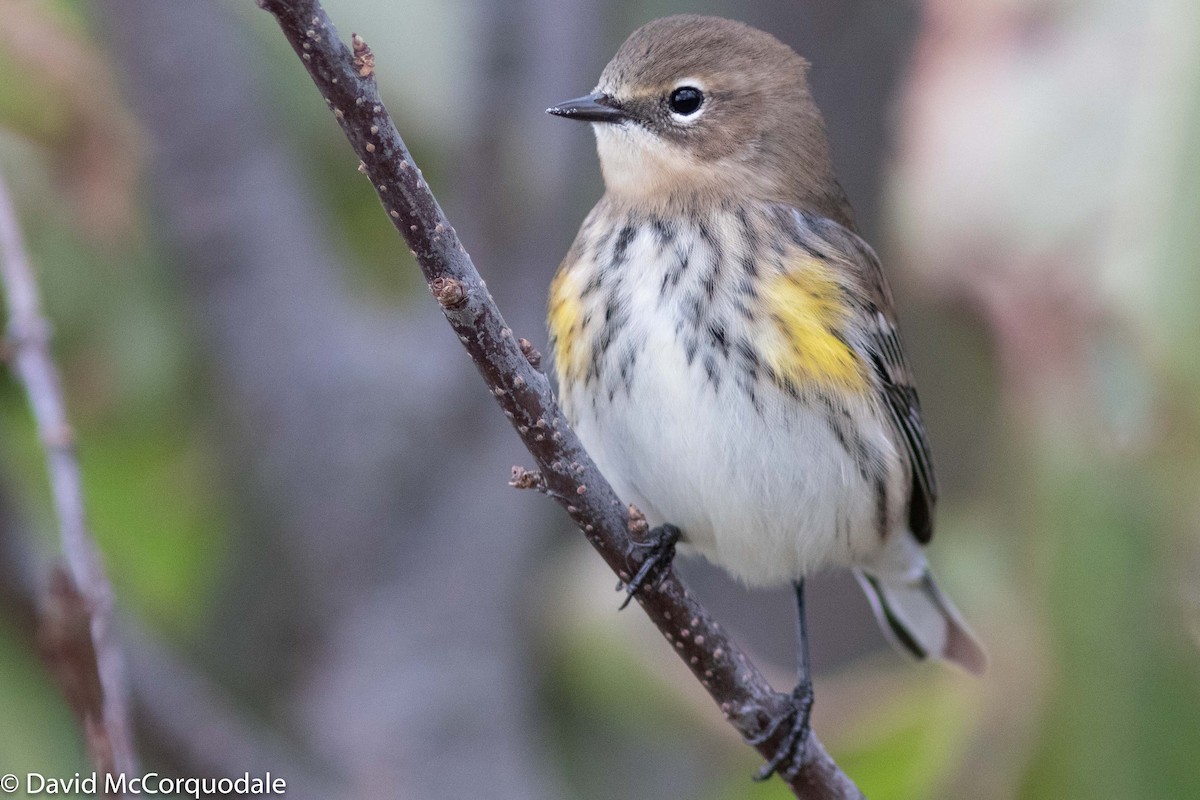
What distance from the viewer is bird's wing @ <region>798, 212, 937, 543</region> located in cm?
257

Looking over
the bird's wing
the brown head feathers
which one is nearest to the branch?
the bird's wing

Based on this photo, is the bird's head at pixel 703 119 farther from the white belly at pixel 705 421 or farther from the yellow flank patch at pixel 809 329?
the yellow flank patch at pixel 809 329

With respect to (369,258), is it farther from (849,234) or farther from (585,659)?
(849,234)

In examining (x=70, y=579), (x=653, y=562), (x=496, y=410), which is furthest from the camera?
(x=496, y=410)

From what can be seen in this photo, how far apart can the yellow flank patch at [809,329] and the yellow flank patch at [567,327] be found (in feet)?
1.13

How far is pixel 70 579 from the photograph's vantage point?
5.57 ft

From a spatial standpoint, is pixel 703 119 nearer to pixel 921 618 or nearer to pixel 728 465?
pixel 728 465

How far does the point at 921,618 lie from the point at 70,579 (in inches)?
80.8

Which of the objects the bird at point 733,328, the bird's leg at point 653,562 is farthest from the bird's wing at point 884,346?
the bird's leg at point 653,562

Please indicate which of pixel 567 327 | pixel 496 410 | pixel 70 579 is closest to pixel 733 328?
pixel 567 327

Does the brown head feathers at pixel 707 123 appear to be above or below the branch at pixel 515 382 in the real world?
above

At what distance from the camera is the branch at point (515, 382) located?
1341 millimetres

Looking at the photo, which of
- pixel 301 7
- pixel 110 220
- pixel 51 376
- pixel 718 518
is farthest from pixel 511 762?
pixel 301 7

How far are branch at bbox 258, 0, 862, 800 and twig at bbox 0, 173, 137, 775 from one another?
1.74 feet
